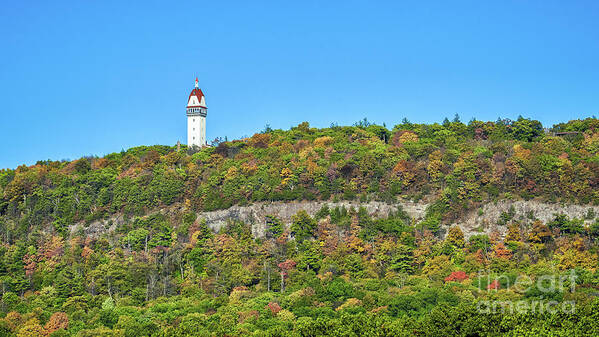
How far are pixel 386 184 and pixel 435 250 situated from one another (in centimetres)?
1296

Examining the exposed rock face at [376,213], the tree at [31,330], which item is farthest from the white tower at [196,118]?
the tree at [31,330]

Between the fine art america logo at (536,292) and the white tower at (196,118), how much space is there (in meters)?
53.6

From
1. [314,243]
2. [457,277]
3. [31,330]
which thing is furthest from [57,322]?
[457,277]

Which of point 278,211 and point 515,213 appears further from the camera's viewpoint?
point 278,211

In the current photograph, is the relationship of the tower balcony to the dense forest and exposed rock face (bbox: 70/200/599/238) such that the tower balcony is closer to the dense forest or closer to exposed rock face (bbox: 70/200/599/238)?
the dense forest

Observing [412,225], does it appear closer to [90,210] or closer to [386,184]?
[386,184]

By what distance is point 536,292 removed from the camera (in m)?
54.5

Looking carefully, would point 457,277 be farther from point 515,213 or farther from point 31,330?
point 31,330

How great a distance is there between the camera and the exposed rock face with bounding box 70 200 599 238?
70875mm

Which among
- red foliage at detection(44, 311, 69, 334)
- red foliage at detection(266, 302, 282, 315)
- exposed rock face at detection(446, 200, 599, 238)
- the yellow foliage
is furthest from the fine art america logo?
the yellow foliage

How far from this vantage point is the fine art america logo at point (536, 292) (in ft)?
157

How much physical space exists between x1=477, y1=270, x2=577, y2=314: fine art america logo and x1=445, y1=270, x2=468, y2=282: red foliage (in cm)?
141

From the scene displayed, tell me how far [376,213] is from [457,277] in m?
16.1

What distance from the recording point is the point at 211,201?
81.6 metres
